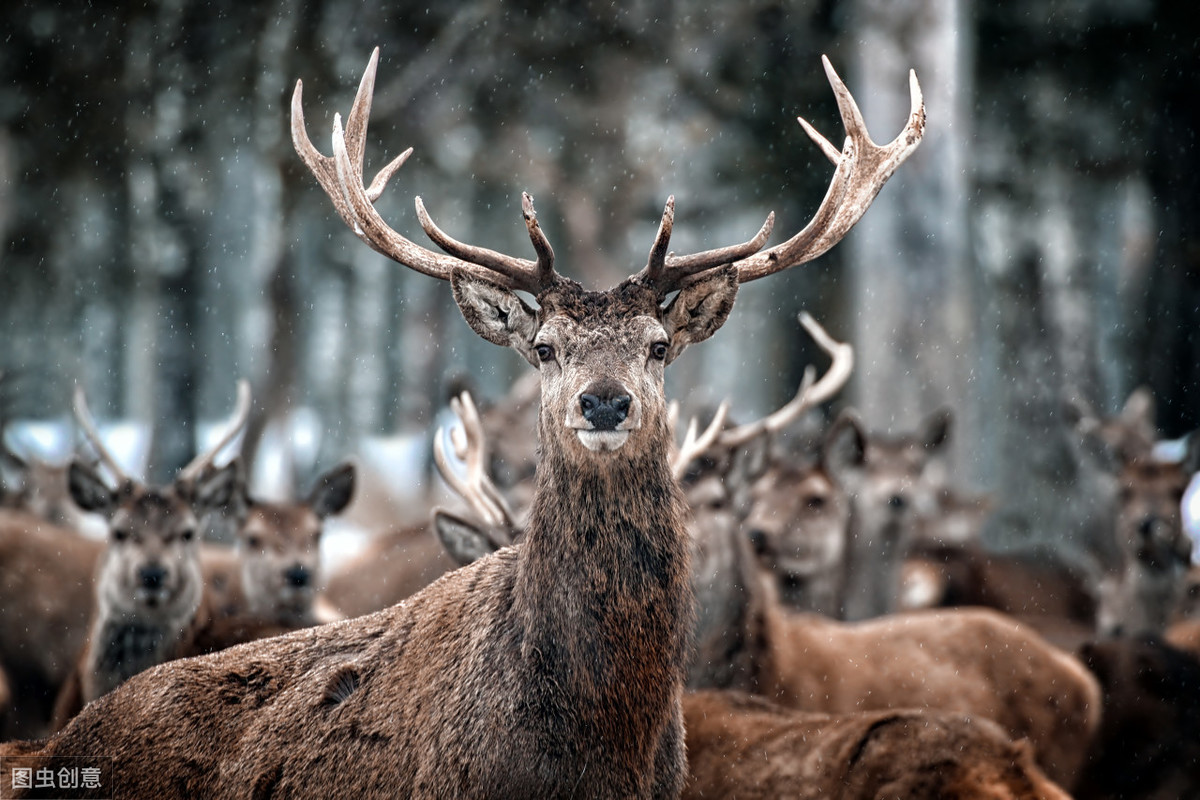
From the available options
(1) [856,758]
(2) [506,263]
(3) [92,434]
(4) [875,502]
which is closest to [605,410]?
(2) [506,263]

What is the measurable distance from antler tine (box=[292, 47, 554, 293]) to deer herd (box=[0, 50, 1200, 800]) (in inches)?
0.6

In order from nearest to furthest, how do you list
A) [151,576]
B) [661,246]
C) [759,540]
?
[661,246] → [151,576] → [759,540]

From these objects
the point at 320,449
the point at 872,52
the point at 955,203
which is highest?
the point at 872,52

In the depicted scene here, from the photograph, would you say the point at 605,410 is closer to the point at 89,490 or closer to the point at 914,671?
the point at 914,671

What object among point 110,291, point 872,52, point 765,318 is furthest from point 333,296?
point 872,52

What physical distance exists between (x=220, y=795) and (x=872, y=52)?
39.7 feet

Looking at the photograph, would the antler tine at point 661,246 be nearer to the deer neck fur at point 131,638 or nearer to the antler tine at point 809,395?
the antler tine at point 809,395

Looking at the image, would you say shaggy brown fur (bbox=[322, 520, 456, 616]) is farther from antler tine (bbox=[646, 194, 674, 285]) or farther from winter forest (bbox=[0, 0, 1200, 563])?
antler tine (bbox=[646, 194, 674, 285])

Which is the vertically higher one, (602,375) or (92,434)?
(602,375)

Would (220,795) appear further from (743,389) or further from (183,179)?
(743,389)

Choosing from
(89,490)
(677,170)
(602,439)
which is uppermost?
(677,170)

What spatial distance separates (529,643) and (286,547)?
16.4ft

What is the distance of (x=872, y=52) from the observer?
14.5 meters

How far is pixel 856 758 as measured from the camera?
199 inches
